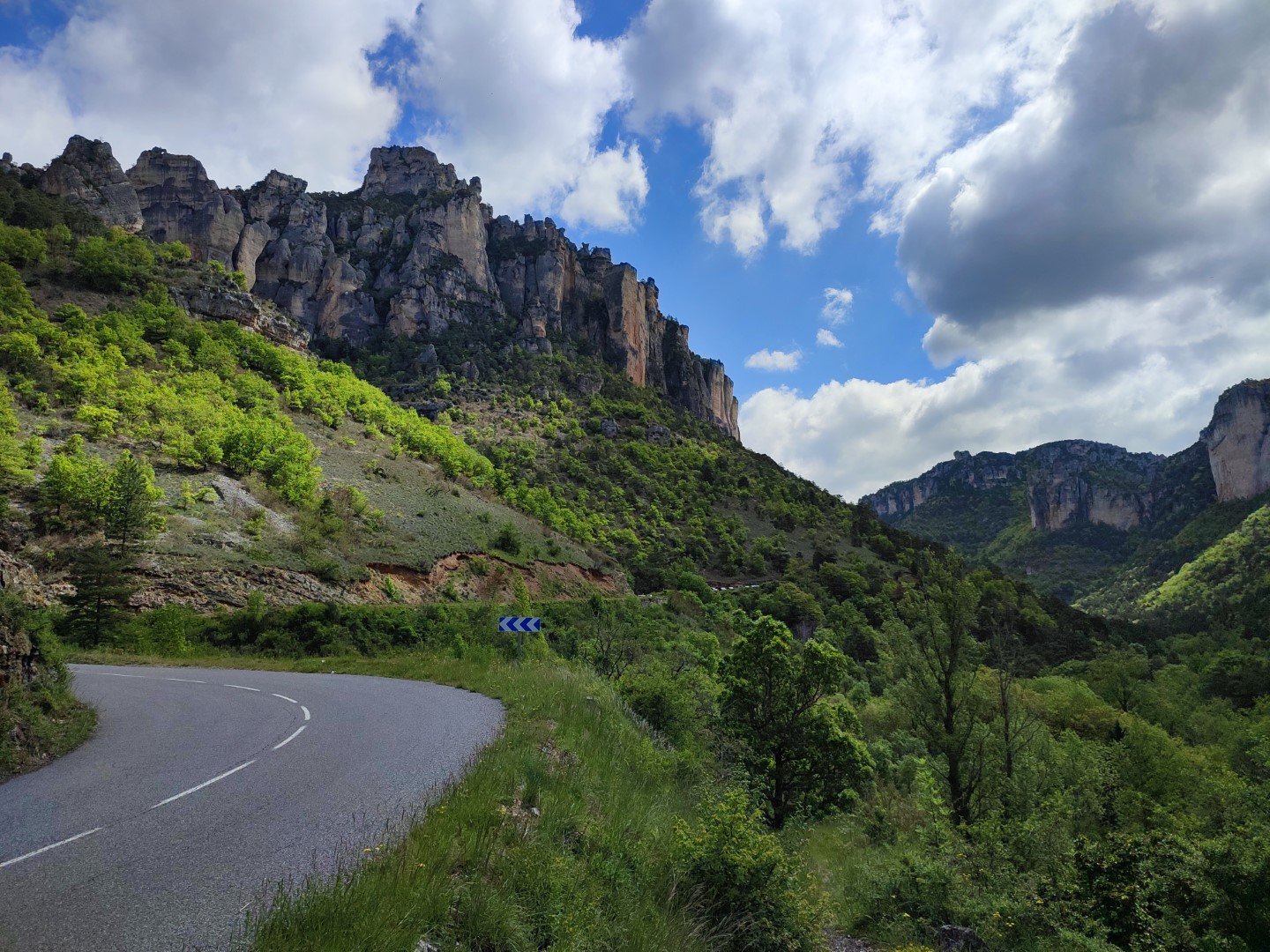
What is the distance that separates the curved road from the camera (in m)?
3.98

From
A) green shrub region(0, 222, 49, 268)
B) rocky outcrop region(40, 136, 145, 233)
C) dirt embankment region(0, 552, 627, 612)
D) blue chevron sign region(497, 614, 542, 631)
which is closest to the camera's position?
blue chevron sign region(497, 614, 542, 631)

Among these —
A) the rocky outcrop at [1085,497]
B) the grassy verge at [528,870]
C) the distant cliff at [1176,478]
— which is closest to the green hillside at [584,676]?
the grassy verge at [528,870]

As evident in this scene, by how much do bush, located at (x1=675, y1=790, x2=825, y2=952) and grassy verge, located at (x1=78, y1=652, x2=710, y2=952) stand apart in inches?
10.7

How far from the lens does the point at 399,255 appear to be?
116m

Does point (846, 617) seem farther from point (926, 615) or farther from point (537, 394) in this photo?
point (537, 394)

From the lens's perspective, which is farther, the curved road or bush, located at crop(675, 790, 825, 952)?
bush, located at crop(675, 790, 825, 952)

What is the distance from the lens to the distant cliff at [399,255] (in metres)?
94.1

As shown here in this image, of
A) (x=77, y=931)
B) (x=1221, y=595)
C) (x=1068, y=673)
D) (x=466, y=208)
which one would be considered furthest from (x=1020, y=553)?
(x=77, y=931)

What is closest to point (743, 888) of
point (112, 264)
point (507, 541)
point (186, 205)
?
point (507, 541)

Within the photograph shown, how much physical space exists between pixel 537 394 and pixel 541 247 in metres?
48.7

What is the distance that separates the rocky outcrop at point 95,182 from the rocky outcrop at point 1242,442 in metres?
204

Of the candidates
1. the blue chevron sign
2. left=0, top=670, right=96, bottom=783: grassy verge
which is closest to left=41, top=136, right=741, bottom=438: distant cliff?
the blue chevron sign

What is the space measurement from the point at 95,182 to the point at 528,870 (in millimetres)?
115111

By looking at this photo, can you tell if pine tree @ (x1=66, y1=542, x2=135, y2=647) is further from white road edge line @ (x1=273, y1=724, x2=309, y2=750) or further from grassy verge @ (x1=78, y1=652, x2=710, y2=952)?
grassy verge @ (x1=78, y1=652, x2=710, y2=952)
